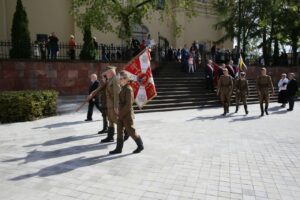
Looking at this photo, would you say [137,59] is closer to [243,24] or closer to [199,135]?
[199,135]

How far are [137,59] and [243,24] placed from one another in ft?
61.7

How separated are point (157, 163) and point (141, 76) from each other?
11.8ft

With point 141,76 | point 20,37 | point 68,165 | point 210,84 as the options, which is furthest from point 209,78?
point 68,165

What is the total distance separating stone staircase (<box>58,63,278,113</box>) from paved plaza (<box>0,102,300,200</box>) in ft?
13.4

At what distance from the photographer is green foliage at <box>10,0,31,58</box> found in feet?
50.4

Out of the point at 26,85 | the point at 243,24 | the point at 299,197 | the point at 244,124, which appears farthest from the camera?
the point at 243,24

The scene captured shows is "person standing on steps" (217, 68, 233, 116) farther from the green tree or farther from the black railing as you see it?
the green tree

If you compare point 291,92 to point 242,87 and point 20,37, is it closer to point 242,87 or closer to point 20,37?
point 242,87

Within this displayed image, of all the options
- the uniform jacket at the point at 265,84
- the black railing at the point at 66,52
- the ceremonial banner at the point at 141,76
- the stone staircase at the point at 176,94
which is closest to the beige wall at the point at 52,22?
the black railing at the point at 66,52

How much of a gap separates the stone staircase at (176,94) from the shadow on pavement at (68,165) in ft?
22.9

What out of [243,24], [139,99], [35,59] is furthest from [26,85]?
[243,24]

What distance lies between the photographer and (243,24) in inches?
1022

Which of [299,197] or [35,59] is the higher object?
[35,59]

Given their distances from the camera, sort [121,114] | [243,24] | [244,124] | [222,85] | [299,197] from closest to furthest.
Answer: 1. [299,197]
2. [121,114]
3. [244,124]
4. [222,85]
5. [243,24]
